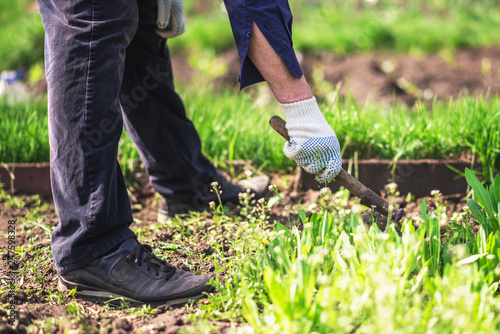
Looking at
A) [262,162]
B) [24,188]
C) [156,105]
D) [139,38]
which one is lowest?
[24,188]

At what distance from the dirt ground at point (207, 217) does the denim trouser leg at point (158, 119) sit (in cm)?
26

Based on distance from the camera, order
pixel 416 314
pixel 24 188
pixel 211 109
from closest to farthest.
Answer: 1. pixel 416 314
2. pixel 24 188
3. pixel 211 109

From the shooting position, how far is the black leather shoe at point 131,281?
171cm

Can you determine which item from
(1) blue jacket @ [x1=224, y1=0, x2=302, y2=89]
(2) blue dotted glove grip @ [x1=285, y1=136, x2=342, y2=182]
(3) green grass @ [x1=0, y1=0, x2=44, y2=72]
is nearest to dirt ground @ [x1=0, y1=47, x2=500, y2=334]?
(2) blue dotted glove grip @ [x1=285, y1=136, x2=342, y2=182]

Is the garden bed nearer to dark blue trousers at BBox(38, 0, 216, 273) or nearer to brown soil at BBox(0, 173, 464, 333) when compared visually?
brown soil at BBox(0, 173, 464, 333)

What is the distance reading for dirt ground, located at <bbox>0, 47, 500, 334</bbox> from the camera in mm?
1557

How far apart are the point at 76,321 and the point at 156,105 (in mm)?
1054

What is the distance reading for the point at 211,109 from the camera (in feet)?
10.9

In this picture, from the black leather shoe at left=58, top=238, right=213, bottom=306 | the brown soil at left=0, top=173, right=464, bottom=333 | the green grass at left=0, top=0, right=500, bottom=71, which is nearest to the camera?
the brown soil at left=0, top=173, right=464, bottom=333

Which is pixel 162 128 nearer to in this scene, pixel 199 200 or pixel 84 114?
pixel 199 200

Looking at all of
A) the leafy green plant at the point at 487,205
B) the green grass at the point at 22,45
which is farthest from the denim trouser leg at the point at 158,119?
the green grass at the point at 22,45

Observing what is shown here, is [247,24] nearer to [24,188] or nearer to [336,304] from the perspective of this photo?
[336,304]

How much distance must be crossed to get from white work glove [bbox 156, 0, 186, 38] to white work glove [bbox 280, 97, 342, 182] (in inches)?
26.6

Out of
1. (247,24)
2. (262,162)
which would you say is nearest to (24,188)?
(262,162)
